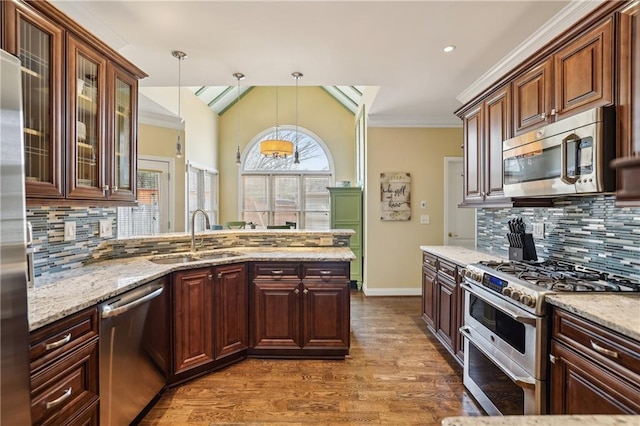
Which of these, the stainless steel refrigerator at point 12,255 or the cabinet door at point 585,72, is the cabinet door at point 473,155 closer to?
the cabinet door at point 585,72

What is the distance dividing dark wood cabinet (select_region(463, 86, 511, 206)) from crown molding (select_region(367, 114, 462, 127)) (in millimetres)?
1625

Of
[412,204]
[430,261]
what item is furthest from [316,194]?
[430,261]

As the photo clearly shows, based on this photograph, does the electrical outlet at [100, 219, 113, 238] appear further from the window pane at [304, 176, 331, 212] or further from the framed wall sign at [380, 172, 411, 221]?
the window pane at [304, 176, 331, 212]

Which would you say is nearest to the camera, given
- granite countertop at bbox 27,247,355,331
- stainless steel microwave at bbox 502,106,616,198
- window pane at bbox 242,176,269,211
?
granite countertop at bbox 27,247,355,331

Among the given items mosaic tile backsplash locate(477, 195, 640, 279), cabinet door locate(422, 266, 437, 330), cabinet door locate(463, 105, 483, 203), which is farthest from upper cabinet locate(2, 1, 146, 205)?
mosaic tile backsplash locate(477, 195, 640, 279)

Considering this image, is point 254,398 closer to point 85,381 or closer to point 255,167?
point 85,381

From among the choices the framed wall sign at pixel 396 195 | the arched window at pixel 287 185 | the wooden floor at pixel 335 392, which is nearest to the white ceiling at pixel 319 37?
the framed wall sign at pixel 396 195

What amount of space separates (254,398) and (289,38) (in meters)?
2.72

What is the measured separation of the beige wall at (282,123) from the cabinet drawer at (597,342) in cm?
567

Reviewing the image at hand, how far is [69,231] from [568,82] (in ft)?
10.8

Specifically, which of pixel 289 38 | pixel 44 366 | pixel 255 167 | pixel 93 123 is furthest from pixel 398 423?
pixel 255 167

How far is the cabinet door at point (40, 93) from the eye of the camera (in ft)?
4.97

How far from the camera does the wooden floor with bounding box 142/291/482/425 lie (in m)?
2.06

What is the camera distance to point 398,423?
78.7 inches
